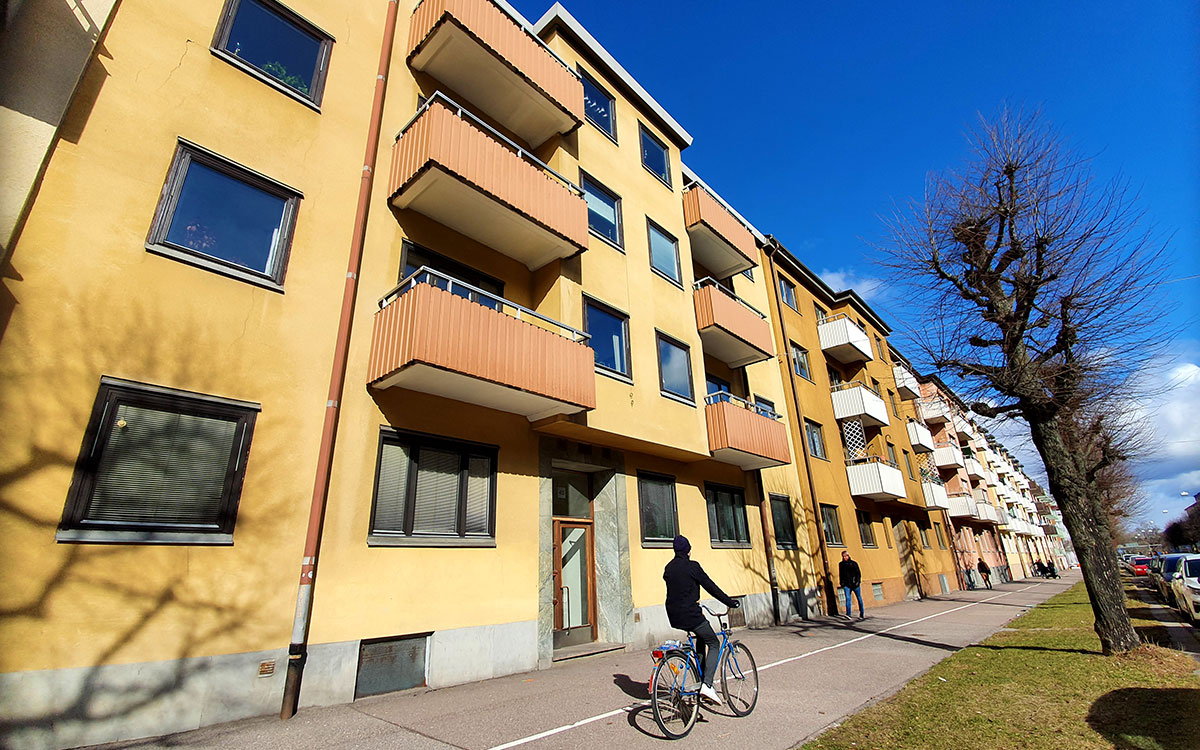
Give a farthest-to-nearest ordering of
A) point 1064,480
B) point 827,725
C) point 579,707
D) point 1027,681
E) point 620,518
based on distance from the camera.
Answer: point 620,518 → point 1064,480 → point 1027,681 → point 579,707 → point 827,725

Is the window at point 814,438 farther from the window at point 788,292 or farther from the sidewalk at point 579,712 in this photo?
the sidewalk at point 579,712

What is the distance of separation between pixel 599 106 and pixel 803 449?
1409 cm

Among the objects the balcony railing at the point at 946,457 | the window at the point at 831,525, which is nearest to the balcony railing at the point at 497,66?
the window at the point at 831,525

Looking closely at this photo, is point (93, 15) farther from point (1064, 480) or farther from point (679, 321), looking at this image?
point (1064, 480)

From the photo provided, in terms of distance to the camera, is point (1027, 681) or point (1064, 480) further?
point (1064, 480)

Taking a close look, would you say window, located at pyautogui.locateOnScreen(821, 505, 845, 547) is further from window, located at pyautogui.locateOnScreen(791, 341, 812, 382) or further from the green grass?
the green grass

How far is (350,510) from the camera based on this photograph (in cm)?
771

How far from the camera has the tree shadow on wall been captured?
515 centimetres

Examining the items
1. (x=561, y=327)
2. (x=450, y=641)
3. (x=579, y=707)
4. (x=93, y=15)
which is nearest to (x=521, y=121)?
(x=561, y=327)

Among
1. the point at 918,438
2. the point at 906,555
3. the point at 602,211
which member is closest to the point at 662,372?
the point at 602,211

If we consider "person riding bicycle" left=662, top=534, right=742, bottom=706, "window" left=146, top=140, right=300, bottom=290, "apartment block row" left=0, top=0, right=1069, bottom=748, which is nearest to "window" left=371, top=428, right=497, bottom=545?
"apartment block row" left=0, top=0, right=1069, bottom=748

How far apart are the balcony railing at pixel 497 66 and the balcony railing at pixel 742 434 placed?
325 inches

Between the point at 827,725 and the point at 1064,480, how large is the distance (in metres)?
7.95

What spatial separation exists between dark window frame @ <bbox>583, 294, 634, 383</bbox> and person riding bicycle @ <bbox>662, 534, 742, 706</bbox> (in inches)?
228
